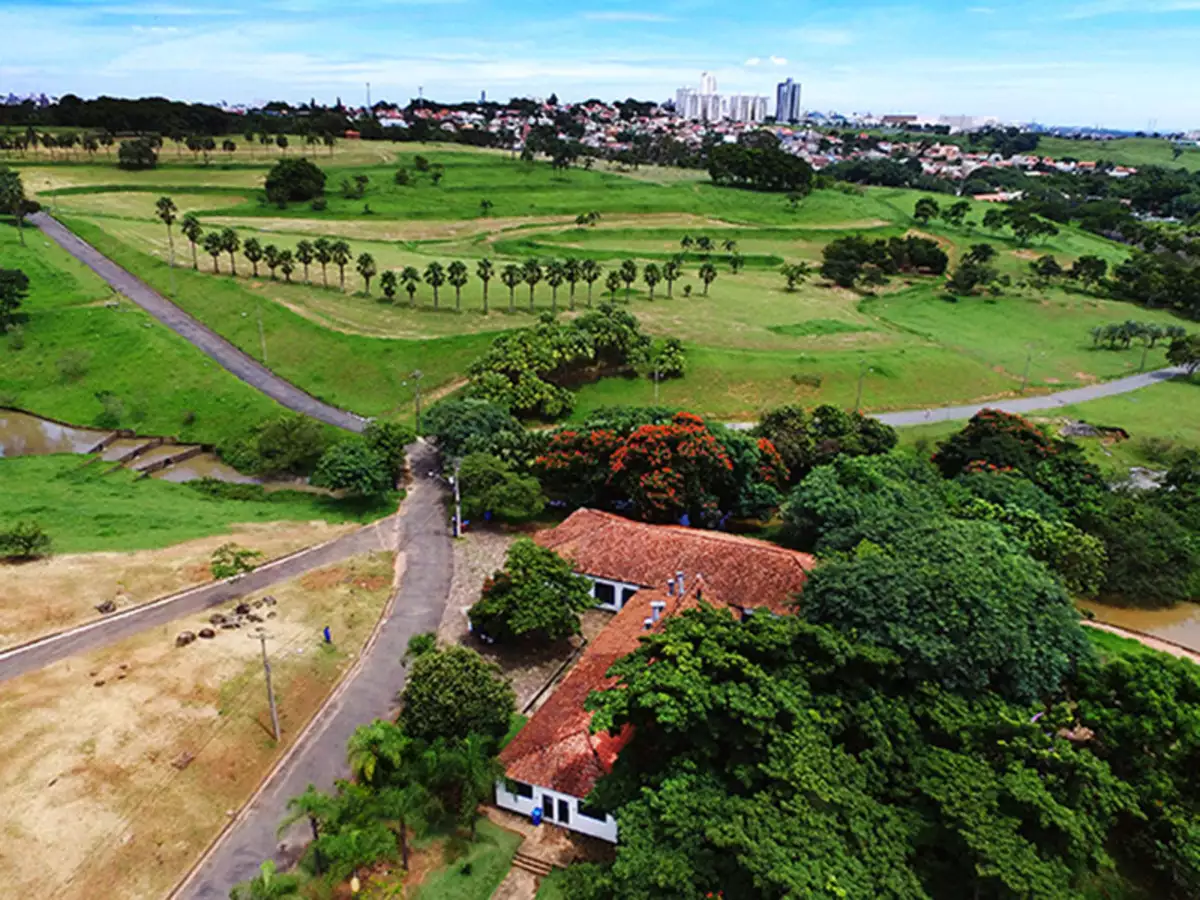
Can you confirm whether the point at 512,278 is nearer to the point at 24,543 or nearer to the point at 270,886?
the point at 24,543

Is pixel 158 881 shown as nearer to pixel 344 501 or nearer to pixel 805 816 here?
pixel 805 816

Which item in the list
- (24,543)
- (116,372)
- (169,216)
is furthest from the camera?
(169,216)

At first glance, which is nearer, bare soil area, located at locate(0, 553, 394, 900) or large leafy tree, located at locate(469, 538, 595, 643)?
bare soil area, located at locate(0, 553, 394, 900)

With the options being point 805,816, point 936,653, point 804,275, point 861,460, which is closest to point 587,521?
point 861,460

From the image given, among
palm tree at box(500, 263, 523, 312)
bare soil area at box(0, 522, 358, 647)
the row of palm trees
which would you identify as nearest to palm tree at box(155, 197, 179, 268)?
the row of palm trees

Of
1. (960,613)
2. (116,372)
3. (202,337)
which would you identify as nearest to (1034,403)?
(960,613)

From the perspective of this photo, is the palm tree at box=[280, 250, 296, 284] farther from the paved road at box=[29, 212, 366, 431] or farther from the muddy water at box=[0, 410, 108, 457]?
the muddy water at box=[0, 410, 108, 457]

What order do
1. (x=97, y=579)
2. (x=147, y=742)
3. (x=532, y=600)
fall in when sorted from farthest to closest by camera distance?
(x=97, y=579) → (x=532, y=600) → (x=147, y=742)

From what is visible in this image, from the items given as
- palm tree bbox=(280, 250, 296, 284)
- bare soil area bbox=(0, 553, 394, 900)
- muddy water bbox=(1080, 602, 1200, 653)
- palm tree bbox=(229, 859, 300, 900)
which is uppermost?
palm tree bbox=(280, 250, 296, 284)
